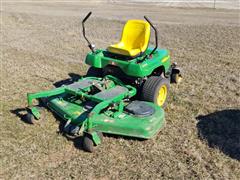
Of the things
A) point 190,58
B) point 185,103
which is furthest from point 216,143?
point 190,58

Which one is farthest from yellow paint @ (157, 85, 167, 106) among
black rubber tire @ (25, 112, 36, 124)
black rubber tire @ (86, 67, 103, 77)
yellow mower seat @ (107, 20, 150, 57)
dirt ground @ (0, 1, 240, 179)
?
black rubber tire @ (25, 112, 36, 124)

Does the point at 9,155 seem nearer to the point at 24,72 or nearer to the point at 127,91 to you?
the point at 127,91

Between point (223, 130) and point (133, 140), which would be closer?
point (133, 140)

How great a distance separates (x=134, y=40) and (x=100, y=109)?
6.27 feet

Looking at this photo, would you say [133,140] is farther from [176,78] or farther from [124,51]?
[176,78]

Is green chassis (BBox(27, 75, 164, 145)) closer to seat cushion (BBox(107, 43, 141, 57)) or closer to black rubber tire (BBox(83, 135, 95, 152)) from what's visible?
black rubber tire (BBox(83, 135, 95, 152))

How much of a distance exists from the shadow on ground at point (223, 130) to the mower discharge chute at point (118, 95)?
682 mm

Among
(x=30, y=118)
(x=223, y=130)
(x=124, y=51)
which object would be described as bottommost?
(x=223, y=130)

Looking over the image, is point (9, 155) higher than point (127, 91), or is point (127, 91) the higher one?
point (127, 91)

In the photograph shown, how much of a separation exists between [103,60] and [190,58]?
11.8ft

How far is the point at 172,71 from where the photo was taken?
6922mm

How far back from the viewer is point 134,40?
6.13 meters

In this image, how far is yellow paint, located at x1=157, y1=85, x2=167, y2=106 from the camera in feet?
19.3

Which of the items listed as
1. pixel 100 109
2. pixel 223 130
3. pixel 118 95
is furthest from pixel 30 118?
pixel 223 130
